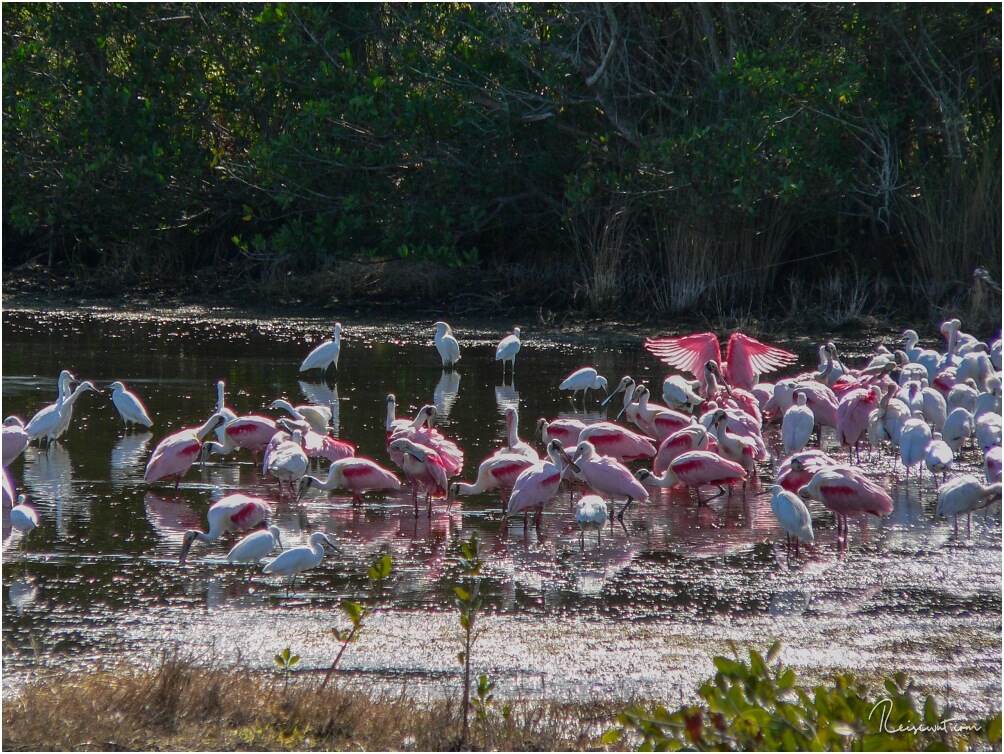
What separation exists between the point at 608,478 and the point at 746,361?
4201 mm

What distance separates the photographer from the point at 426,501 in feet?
25.5

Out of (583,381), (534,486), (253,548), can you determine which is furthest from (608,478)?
(583,381)

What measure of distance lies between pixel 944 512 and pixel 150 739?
4.58 metres

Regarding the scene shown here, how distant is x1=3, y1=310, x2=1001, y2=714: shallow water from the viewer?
16.7ft

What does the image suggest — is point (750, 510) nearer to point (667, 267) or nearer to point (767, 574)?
point (767, 574)

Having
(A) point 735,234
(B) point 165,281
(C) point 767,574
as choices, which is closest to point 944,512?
(C) point 767,574

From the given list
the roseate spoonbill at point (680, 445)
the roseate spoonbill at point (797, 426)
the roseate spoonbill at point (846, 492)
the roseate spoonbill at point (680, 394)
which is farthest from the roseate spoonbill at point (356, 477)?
the roseate spoonbill at point (680, 394)

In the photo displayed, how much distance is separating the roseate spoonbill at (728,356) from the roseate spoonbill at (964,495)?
4.13 metres

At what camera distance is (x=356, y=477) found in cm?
743

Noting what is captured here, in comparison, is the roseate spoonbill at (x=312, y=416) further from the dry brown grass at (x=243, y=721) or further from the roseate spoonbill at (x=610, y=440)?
the dry brown grass at (x=243, y=721)

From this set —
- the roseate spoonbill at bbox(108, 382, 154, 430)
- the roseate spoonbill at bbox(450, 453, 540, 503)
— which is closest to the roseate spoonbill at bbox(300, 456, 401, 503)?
the roseate spoonbill at bbox(450, 453, 540, 503)

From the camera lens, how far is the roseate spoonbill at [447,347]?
13.3 metres

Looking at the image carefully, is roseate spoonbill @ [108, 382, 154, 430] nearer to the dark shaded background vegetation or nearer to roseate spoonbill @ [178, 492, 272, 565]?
roseate spoonbill @ [178, 492, 272, 565]

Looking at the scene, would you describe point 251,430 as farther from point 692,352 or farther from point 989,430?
point 989,430
